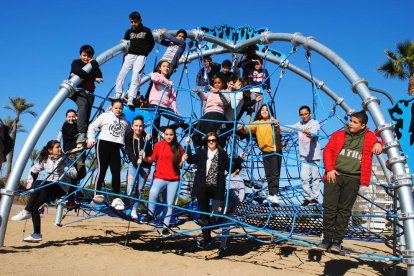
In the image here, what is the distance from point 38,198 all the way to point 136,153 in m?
1.39

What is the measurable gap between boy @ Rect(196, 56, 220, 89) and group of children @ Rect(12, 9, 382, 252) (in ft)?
3.45

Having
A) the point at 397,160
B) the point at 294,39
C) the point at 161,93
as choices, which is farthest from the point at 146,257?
the point at 294,39

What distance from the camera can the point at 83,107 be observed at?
615 centimetres

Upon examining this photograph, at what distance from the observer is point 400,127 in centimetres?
514

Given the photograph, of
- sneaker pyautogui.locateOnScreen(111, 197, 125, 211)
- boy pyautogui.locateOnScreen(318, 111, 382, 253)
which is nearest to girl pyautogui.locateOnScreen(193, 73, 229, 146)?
sneaker pyautogui.locateOnScreen(111, 197, 125, 211)

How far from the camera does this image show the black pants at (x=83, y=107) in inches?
239

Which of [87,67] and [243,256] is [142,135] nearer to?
[87,67]

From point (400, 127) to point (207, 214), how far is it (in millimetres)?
2489

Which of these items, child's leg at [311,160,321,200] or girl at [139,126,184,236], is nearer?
girl at [139,126,184,236]

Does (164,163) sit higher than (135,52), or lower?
lower

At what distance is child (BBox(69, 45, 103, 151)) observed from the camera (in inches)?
239

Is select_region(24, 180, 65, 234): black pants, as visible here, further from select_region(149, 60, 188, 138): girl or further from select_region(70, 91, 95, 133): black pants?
select_region(149, 60, 188, 138): girl

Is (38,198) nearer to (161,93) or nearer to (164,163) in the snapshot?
(164,163)

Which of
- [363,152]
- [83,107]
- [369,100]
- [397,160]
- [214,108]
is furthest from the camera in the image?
[214,108]
